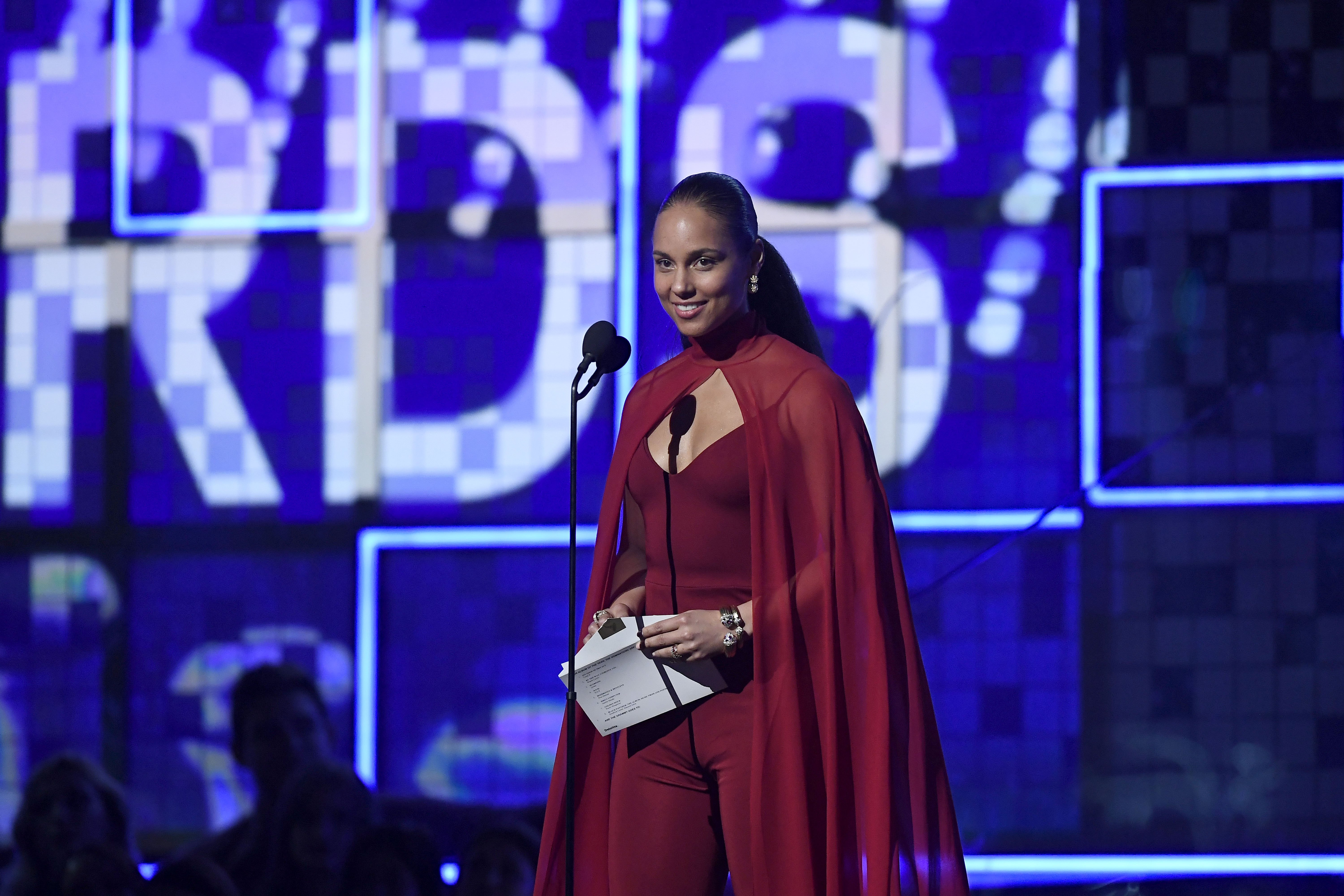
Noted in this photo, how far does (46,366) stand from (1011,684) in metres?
2.66

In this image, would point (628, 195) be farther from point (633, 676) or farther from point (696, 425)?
point (633, 676)

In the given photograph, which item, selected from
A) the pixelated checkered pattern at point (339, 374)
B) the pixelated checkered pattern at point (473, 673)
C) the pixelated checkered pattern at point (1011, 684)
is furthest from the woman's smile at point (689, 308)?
the pixelated checkered pattern at point (339, 374)

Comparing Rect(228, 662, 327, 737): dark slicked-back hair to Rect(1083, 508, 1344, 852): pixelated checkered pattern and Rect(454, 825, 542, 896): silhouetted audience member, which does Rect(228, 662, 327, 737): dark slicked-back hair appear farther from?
Rect(1083, 508, 1344, 852): pixelated checkered pattern

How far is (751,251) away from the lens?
1668 millimetres

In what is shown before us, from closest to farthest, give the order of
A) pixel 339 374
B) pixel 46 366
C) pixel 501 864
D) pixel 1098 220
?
pixel 501 864 → pixel 1098 220 → pixel 339 374 → pixel 46 366

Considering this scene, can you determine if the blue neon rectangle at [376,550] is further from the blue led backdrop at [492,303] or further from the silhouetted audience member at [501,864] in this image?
the silhouetted audience member at [501,864]

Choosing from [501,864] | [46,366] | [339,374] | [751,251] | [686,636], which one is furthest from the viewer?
[46,366]

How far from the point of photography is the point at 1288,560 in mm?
2838

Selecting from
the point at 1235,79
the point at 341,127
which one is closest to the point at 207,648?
the point at 341,127

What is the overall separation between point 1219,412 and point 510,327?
5.68 feet

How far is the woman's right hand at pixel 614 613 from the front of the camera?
165cm

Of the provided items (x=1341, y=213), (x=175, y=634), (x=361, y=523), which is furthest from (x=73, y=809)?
(x=1341, y=213)

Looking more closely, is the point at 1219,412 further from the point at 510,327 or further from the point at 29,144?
the point at 29,144

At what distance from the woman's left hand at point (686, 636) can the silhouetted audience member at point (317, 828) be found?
2038mm
